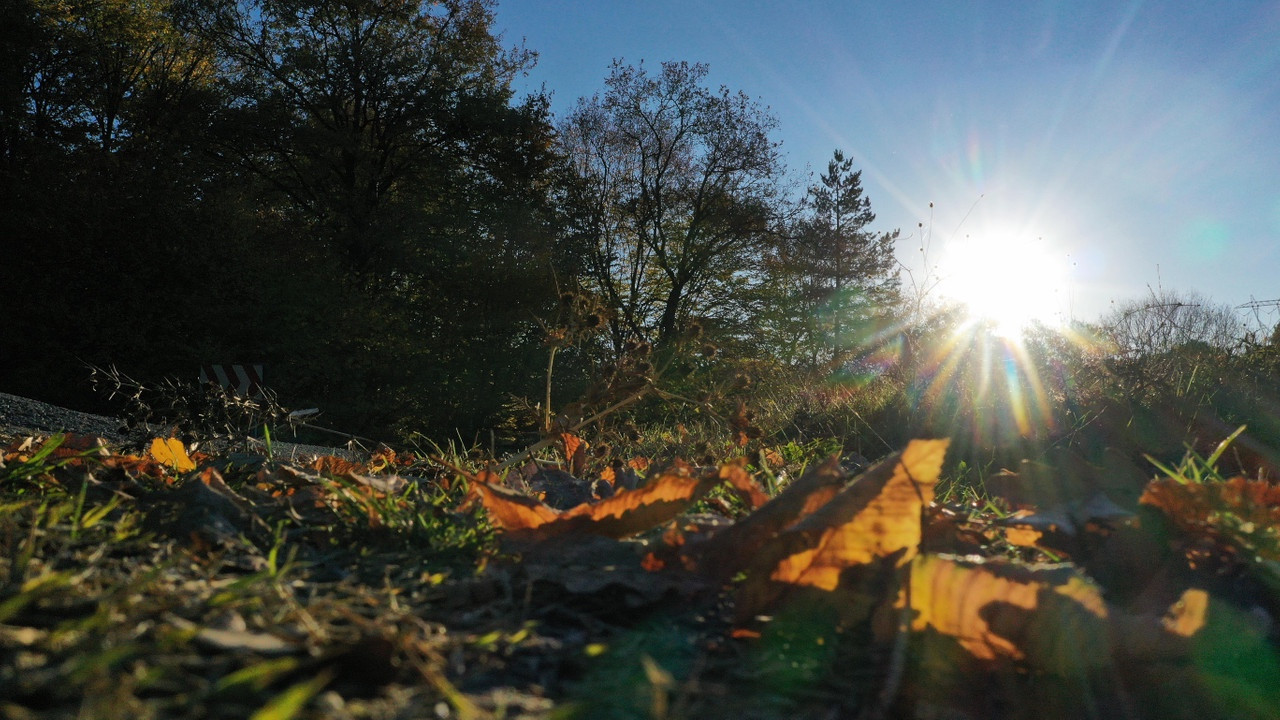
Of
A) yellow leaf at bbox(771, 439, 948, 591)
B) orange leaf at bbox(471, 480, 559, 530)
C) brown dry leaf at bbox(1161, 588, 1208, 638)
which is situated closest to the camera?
brown dry leaf at bbox(1161, 588, 1208, 638)

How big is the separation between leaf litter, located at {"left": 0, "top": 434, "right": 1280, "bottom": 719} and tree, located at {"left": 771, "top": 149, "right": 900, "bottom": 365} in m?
25.9

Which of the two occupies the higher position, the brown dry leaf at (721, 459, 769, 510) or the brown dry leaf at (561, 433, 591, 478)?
the brown dry leaf at (721, 459, 769, 510)

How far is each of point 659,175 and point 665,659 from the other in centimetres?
2653

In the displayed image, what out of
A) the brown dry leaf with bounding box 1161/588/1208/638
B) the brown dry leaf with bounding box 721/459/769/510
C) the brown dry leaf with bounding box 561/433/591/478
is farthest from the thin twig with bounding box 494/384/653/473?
the brown dry leaf with bounding box 1161/588/1208/638

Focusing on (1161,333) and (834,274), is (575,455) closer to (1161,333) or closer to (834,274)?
(1161,333)

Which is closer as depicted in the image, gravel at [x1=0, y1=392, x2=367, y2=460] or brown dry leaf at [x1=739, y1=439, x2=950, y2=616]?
brown dry leaf at [x1=739, y1=439, x2=950, y2=616]

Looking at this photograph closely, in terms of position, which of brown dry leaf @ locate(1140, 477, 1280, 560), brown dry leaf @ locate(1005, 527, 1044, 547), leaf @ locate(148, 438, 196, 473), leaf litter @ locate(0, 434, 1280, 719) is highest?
brown dry leaf @ locate(1140, 477, 1280, 560)

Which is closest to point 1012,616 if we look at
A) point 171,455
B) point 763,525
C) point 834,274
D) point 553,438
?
point 763,525

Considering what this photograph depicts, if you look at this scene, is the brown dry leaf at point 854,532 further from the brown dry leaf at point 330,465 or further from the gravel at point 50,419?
the gravel at point 50,419

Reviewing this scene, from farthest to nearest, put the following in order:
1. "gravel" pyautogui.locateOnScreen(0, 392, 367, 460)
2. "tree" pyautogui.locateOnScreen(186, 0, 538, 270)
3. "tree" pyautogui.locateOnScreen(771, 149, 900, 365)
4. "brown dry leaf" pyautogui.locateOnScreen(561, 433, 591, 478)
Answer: "tree" pyautogui.locateOnScreen(771, 149, 900, 365), "tree" pyautogui.locateOnScreen(186, 0, 538, 270), "gravel" pyautogui.locateOnScreen(0, 392, 367, 460), "brown dry leaf" pyautogui.locateOnScreen(561, 433, 591, 478)

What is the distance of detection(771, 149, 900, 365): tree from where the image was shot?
28.5 metres

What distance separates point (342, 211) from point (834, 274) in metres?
19.9

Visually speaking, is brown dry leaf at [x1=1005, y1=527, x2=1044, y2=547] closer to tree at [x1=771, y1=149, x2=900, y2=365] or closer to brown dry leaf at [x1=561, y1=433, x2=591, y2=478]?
brown dry leaf at [x1=561, y1=433, x2=591, y2=478]

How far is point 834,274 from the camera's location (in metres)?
32.1
